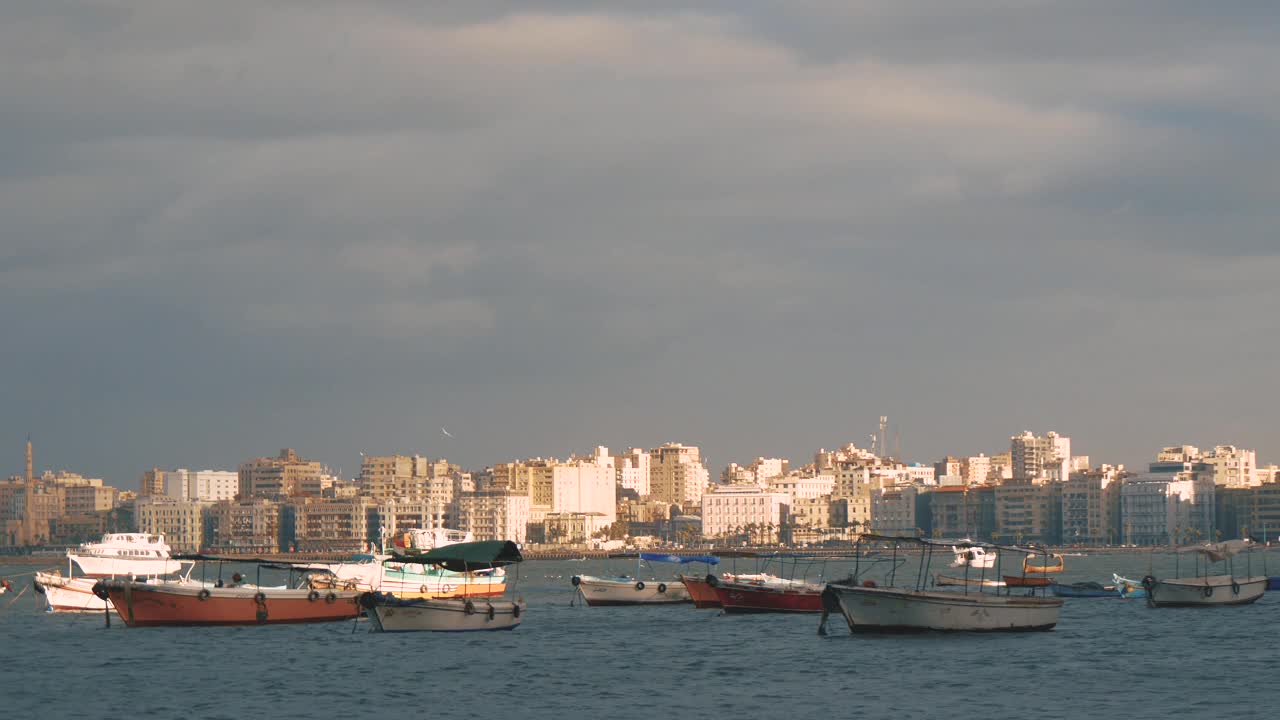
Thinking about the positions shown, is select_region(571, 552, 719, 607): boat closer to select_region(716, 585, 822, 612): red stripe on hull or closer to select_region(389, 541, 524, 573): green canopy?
select_region(716, 585, 822, 612): red stripe on hull

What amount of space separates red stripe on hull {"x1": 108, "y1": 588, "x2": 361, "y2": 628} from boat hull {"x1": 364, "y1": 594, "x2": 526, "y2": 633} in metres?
3.82

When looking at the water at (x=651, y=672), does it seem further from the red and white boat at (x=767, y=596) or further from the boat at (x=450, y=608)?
the red and white boat at (x=767, y=596)

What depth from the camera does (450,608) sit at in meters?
66.8

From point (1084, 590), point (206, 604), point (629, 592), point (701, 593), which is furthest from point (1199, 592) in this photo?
point (206, 604)

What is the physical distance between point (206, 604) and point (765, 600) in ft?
73.3

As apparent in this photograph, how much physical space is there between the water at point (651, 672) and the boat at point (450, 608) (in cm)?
68

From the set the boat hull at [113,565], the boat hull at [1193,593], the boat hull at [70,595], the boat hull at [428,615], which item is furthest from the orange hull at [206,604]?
the boat hull at [113,565]

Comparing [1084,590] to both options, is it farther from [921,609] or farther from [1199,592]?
[921,609]

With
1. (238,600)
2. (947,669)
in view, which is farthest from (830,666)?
(238,600)

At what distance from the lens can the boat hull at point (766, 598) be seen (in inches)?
3078

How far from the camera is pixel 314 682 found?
52875 mm

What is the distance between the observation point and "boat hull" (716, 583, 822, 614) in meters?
78.2

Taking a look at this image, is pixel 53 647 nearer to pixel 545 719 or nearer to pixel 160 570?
pixel 545 719

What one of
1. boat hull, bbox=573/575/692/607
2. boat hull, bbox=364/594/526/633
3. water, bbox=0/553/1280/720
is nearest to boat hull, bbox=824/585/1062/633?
water, bbox=0/553/1280/720
